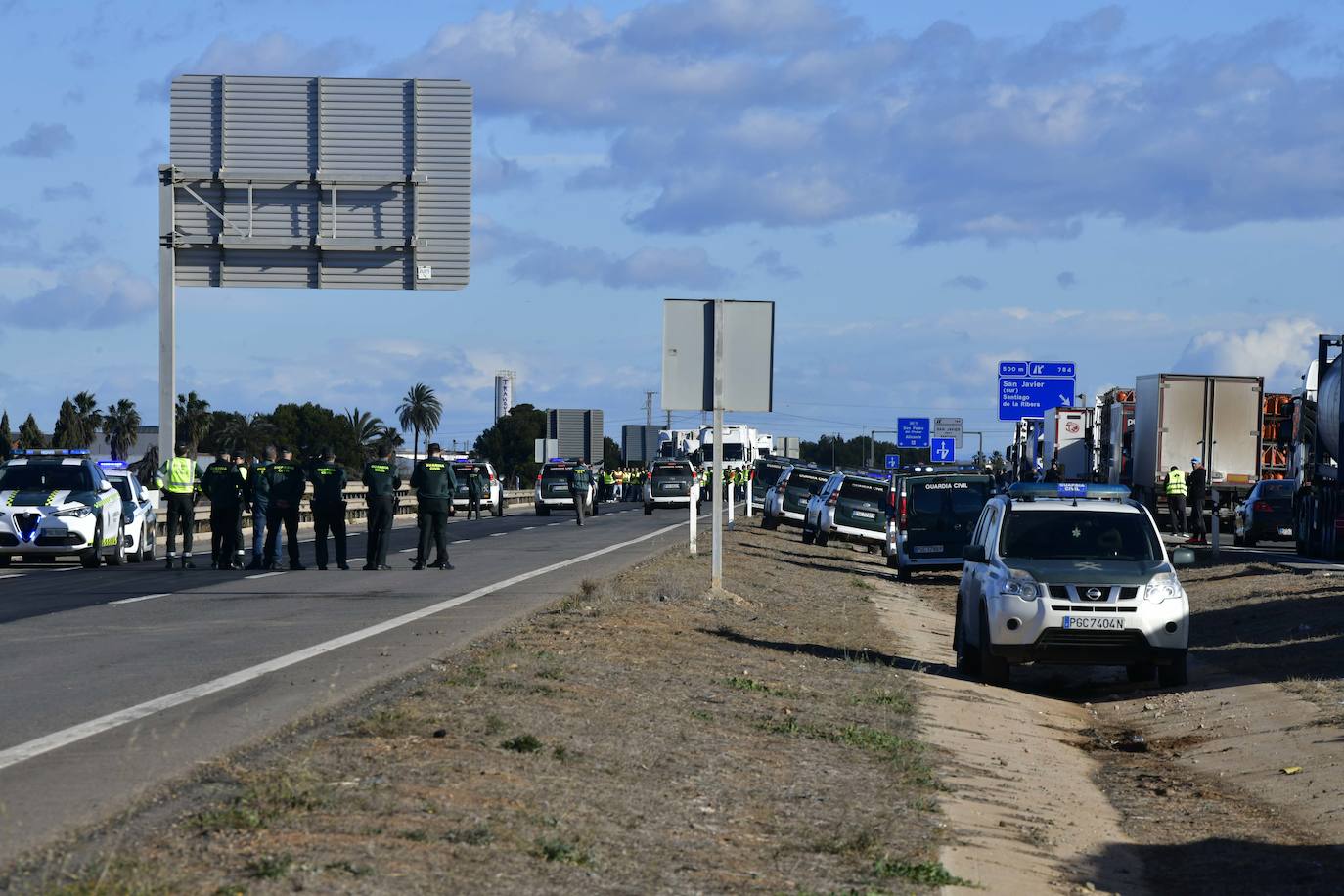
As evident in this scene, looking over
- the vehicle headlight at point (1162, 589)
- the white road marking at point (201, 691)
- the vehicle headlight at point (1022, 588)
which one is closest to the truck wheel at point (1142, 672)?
the vehicle headlight at point (1162, 589)

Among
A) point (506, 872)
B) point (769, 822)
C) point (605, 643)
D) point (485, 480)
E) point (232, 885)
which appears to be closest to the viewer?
point (232, 885)

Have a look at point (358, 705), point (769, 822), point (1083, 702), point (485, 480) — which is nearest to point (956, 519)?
point (1083, 702)

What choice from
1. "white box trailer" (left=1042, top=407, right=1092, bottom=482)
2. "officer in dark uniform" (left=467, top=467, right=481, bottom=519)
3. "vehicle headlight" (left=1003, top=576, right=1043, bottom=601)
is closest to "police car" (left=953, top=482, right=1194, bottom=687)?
"vehicle headlight" (left=1003, top=576, right=1043, bottom=601)

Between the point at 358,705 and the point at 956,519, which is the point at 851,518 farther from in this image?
the point at 358,705

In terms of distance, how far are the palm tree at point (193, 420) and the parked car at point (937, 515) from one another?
350ft

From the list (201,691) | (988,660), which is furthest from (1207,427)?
(201,691)

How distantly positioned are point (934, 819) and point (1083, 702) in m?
7.52

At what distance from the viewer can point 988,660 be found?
16.1m

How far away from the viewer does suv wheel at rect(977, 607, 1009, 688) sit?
16016 millimetres

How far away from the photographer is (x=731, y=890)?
710 cm

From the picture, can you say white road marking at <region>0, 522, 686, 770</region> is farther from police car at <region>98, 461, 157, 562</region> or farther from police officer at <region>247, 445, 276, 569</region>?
police car at <region>98, 461, 157, 562</region>

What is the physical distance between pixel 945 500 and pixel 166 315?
1596cm

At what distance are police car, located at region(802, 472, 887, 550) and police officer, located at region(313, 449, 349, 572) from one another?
16.4m

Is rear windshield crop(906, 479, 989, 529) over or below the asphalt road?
over
